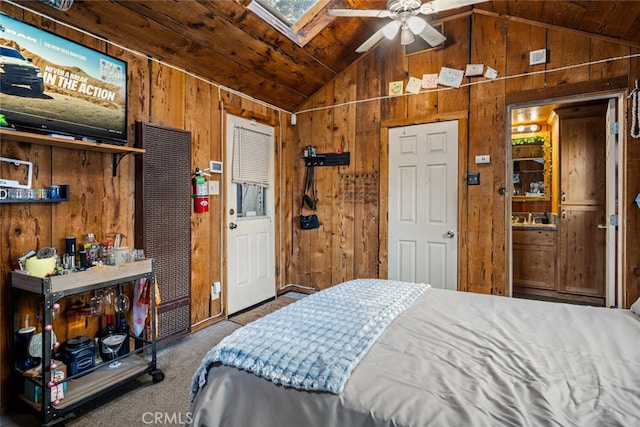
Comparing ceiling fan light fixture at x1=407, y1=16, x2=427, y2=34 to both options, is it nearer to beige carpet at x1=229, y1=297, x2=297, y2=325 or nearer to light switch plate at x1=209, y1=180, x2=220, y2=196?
light switch plate at x1=209, y1=180, x2=220, y2=196

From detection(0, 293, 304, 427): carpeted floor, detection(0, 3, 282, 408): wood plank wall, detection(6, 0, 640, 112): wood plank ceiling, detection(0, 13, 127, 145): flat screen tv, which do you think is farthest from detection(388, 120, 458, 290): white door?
detection(0, 13, 127, 145): flat screen tv

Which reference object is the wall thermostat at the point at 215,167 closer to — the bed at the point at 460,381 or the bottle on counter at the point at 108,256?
the bottle on counter at the point at 108,256

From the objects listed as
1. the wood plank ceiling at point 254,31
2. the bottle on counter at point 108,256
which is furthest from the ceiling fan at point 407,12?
the bottle on counter at point 108,256

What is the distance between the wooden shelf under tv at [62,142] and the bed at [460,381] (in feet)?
5.46

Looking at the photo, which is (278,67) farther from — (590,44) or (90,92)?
(590,44)

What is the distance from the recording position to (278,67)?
3.59 metres

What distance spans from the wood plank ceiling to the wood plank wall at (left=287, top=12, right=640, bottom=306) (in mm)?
174

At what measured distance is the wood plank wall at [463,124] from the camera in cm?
293

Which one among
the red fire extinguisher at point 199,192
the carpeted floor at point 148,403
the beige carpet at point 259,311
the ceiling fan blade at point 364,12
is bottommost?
the carpeted floor at point 148,403

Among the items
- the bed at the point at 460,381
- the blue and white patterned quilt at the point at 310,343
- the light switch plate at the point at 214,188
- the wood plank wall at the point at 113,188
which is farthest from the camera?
the light switch plate at the point at 214,188

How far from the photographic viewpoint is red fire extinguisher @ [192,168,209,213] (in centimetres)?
312

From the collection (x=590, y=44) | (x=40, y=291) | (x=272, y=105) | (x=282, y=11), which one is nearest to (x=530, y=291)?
(x=590, y=44)

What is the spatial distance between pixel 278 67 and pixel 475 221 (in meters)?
2.60

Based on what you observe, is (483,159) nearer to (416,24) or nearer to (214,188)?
(416,24)
